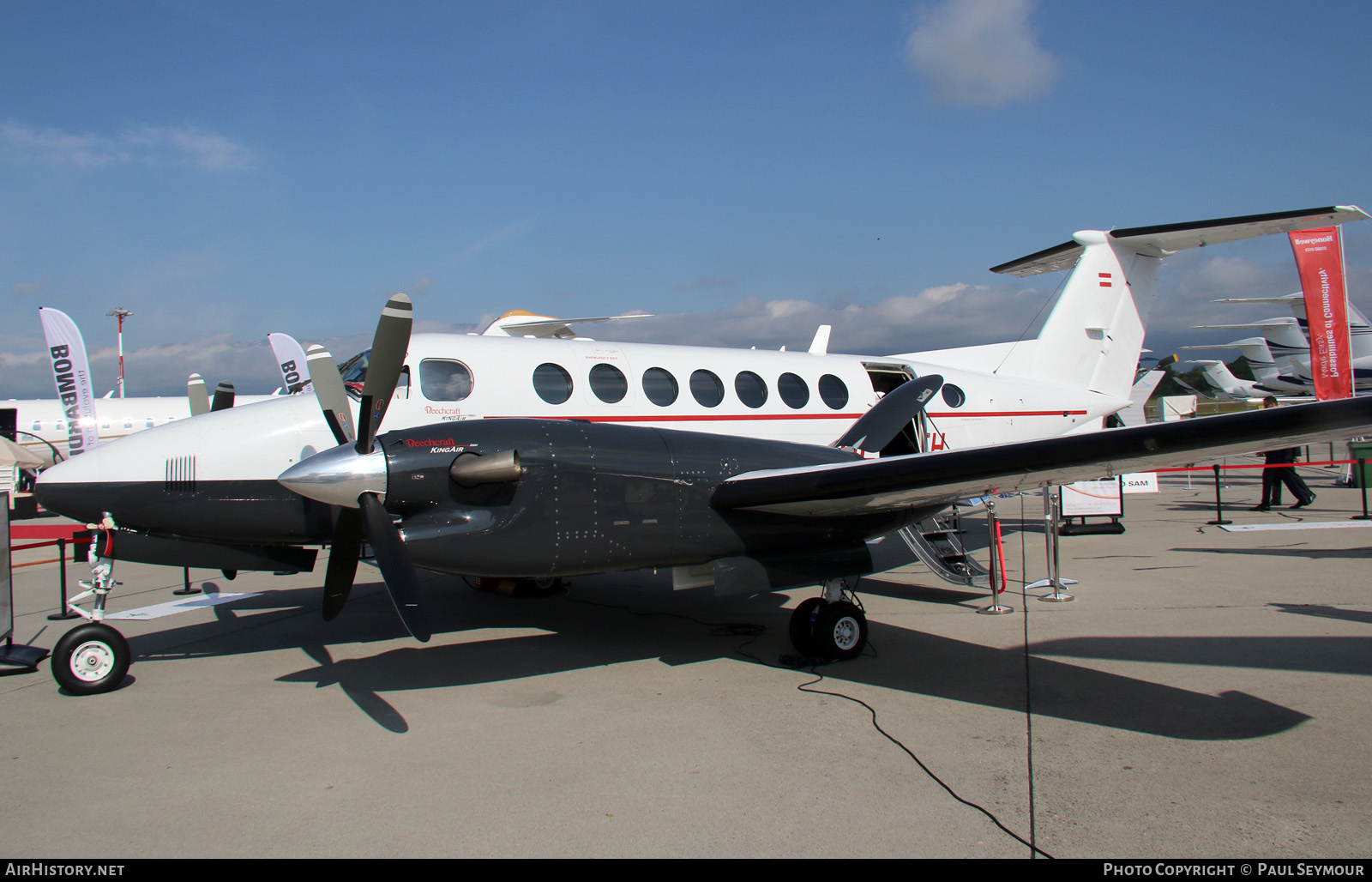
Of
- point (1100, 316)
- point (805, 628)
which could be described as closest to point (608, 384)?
point (805, 628)

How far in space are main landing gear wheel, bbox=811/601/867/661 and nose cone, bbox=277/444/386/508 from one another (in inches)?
138

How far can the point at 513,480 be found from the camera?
5.34 metres

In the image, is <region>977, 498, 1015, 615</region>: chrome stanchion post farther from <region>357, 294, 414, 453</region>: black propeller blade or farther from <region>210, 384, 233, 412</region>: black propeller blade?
<region>210, 384, 233, 412</region>: black propeller blade

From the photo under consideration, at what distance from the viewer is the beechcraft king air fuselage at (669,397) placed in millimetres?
5852

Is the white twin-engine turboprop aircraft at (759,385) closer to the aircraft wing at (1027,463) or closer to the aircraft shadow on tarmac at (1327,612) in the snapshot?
the aircraft wing at (1027,463)

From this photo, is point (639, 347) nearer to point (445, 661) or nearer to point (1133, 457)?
point (445, 661)

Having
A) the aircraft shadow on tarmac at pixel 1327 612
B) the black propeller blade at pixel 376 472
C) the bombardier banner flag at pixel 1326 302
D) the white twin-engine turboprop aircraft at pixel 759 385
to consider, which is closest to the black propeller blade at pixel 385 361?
the black propeller blade at pixel 376 472

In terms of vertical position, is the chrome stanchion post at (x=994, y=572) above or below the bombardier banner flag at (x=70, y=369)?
below

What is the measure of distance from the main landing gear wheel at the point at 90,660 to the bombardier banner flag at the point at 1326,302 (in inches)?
714

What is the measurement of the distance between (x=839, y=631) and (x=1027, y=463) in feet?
7.31

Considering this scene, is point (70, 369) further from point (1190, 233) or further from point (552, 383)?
point (1190, 233)

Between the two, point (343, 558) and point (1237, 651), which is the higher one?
point (343, 558)

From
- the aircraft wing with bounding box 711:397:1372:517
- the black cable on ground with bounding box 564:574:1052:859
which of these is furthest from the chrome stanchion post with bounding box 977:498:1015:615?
the aircraft wing with bounding box 711:397:1372:517

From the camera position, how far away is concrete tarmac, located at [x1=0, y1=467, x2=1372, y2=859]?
3.56 metres
